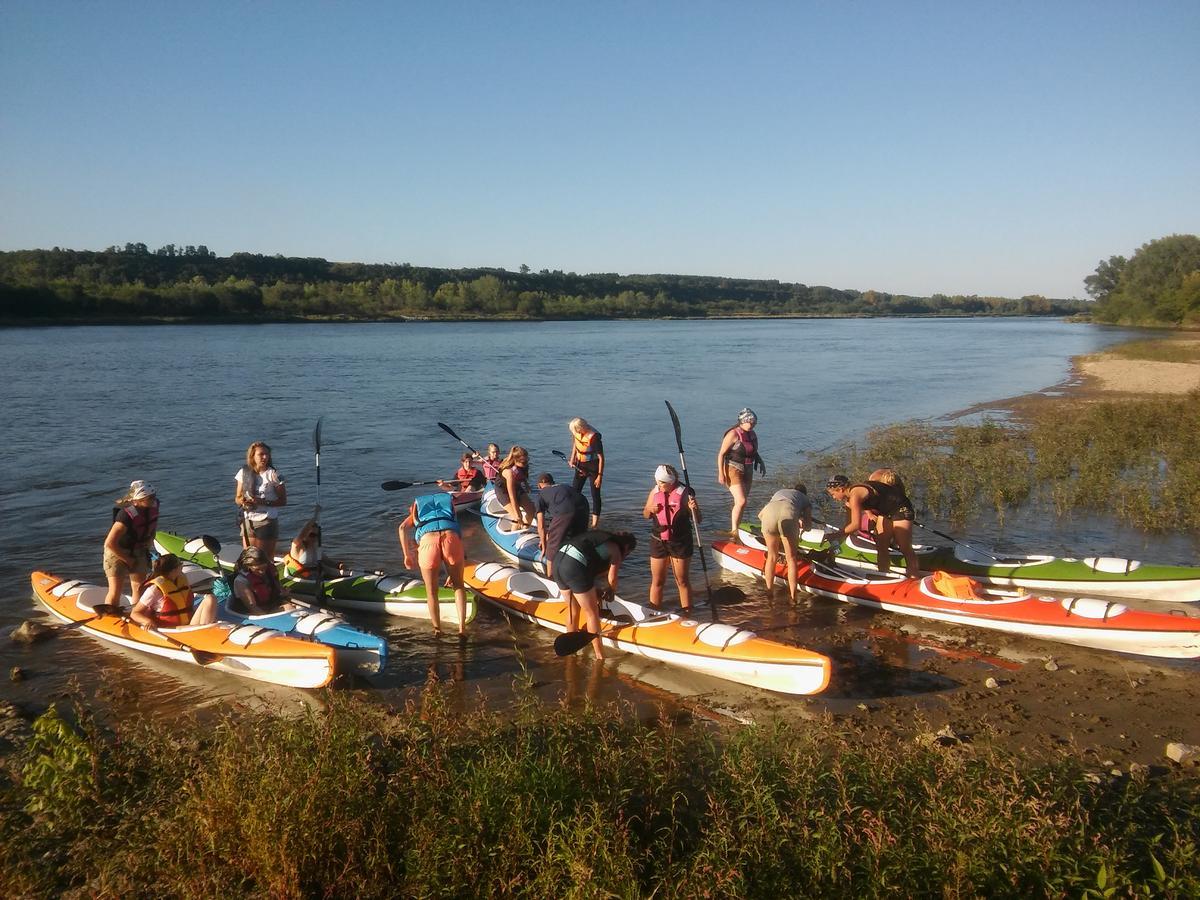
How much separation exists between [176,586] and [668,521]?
459 centimetres

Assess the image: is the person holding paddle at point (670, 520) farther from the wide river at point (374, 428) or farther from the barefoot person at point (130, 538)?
the barefoot person at point (130, 538)

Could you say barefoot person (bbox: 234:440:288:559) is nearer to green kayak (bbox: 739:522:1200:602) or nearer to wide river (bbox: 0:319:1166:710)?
wide river (bbox: 0:319:1166:710)

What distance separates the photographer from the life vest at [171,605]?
720cm

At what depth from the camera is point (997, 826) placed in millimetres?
3697

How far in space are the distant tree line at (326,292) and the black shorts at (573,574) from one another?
7604 cm

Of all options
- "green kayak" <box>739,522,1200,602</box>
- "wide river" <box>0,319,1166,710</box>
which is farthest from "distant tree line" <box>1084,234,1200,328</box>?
"green kayak" <box>739,522,1200,602</box>

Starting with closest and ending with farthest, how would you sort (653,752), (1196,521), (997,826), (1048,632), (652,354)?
(997,826), (653,752), (1048,632), (1196,521), (652,354)

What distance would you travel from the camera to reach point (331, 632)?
23.0 feet

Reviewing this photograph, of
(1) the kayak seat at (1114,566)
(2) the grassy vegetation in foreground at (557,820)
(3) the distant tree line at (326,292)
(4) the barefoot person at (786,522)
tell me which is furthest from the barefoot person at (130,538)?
(3) the distant tree line at (326,292)

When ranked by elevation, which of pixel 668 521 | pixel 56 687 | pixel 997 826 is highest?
pixel 668 521

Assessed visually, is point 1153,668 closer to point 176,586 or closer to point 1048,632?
point 1048,632

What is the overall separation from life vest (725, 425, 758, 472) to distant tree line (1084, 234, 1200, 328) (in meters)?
71.6

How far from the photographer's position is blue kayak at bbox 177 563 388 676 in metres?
6.82

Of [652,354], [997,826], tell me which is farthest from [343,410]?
[652,354]
